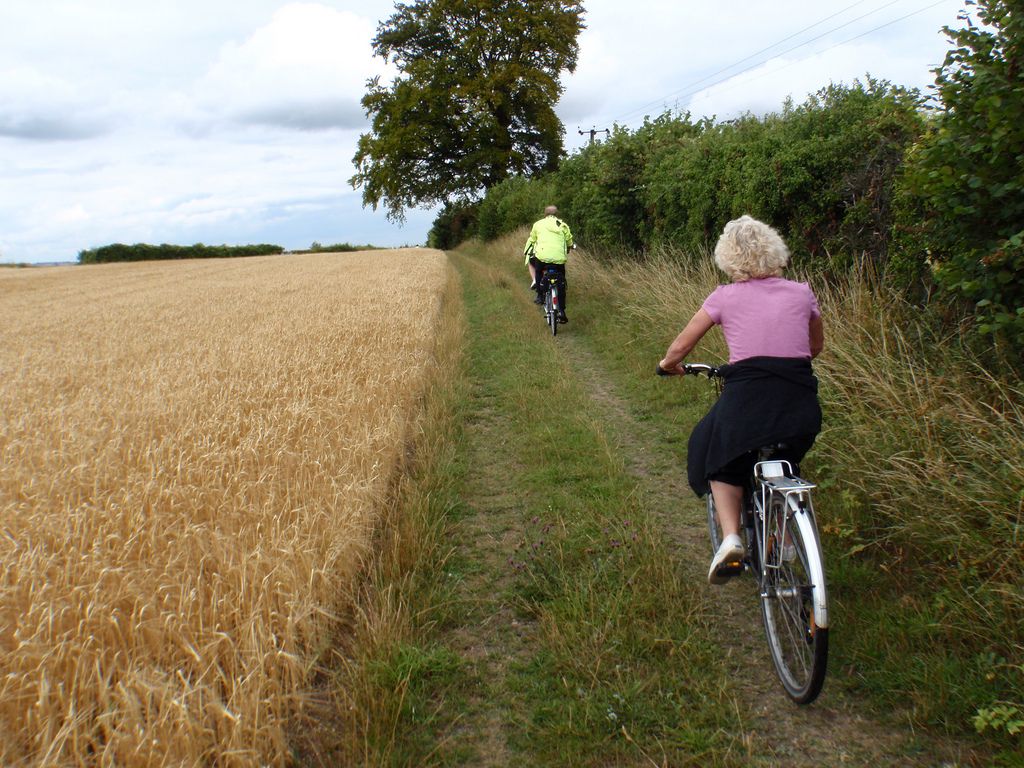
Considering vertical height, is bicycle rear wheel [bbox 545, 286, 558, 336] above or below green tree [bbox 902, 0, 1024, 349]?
below

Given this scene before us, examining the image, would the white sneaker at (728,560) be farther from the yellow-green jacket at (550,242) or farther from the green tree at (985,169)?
the yellow-green jacket at (550,242)

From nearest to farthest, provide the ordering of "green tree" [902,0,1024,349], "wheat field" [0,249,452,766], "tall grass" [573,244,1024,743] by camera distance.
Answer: "wheat field" [0,249,452,766], "tall grass" [573,244,1024,743], "green tree" [902,0,1024,349]

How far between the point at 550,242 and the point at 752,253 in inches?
344

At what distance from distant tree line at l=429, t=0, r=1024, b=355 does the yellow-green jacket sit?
1542 millimetres

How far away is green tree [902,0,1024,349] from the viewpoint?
3.70 meters

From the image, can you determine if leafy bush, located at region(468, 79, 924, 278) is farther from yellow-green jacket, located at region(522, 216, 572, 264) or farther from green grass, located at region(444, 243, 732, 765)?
green grass, located at region(444, 243, 732, 765)

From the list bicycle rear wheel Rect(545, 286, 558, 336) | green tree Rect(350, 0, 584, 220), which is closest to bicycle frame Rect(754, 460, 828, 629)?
bicycle rear wheel Rect(545, 286, 558, 336)

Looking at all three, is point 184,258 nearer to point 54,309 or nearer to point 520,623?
point 54,309

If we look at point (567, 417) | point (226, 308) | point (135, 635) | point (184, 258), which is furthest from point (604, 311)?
point (184, 258)

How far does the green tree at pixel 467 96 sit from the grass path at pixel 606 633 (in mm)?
32741

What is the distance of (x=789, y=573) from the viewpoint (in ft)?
10.4

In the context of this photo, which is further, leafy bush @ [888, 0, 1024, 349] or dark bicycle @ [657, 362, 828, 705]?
leafy bush @ [888, 0, 1024, 349]

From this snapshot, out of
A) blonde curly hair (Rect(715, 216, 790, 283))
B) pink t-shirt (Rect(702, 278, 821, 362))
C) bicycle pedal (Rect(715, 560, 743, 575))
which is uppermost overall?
blonde curly hair (Rect(715, 216, 790, 283))

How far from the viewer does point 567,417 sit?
277 inches
